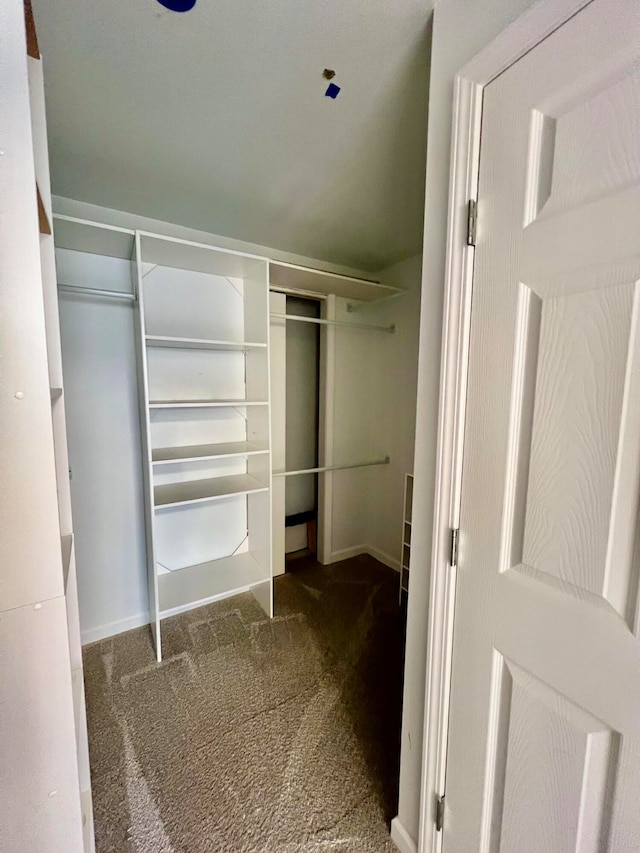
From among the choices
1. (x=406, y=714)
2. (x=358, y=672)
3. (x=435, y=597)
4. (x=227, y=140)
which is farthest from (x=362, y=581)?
(x=227, y=140)

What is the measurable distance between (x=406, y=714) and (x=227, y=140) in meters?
2.20

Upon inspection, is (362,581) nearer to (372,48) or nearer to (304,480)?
(304,480)

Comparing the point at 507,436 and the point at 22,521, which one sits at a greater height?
the point at 507,436

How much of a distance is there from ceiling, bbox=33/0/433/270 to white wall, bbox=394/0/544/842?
15 cm

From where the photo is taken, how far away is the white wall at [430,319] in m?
0.83

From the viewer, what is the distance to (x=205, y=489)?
2264 mm

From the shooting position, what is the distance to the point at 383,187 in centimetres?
170

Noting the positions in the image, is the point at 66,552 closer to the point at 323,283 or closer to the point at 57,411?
the point at 57,411

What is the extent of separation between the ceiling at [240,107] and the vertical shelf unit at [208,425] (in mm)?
410

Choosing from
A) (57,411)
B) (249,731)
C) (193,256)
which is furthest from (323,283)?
(249,731)

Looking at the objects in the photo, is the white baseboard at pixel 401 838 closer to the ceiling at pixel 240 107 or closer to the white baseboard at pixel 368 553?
the white baseboard at pixel 368 553

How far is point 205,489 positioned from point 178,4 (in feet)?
6.75

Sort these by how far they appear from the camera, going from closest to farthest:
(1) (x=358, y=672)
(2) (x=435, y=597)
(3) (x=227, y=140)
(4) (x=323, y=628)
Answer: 1. (2) (x=435, y=597)
2. (3) (x=227, y=140)
3. (1) (x=358, y=672)
4. (4) (x=323, y=628)

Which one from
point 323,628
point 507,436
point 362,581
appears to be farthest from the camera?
point 362,581
